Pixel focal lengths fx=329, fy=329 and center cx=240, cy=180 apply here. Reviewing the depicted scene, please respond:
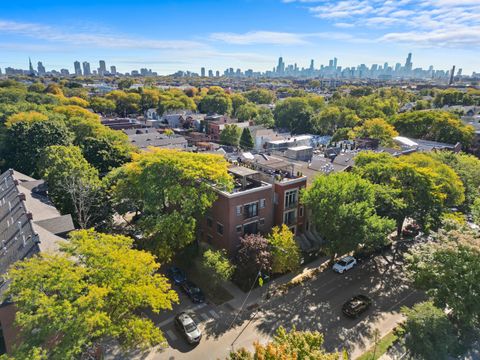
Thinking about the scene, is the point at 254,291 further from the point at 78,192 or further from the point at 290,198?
the point at 78,192

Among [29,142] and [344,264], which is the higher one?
[29,142]

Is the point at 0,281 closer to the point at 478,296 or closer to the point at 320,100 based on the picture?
the point at 478,296

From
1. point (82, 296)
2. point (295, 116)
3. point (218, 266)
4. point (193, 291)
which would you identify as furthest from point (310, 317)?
point (295, 116)

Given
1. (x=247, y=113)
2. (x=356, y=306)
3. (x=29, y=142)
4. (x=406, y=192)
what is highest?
(x=29, y=142)

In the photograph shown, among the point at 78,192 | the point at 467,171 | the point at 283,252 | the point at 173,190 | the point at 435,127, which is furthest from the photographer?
the point at 435,127

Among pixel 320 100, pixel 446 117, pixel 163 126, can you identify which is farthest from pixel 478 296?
pixel 320 100

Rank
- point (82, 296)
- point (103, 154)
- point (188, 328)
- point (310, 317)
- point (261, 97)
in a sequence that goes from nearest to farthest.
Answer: point (82, 296) → point (188, 328) → point (310, 317) → point (103, 154) → point (261, 97)

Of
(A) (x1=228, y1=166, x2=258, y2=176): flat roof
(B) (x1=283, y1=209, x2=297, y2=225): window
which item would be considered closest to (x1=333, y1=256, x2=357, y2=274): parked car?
(B) (x1=283, y1=209, x2=297, y2=225): window
